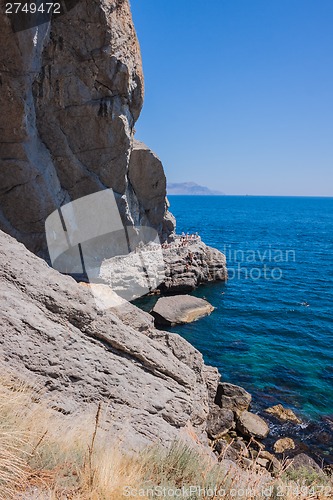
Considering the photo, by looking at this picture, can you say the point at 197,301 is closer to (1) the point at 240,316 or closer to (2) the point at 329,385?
(1) the point at 240,316

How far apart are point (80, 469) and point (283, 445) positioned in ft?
43.1

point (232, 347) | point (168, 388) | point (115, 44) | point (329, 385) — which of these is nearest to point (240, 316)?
point (232, 347)

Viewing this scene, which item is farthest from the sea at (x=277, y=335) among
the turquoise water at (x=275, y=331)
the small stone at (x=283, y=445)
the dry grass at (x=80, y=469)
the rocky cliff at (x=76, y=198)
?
the dry grass at (x=80, y=469)

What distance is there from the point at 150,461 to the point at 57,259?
2498cm

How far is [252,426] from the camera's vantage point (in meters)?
14.8

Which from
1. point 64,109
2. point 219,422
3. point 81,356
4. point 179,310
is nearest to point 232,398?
point 219,422

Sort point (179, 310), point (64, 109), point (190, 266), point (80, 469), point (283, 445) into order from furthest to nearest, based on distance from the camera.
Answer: point (190, 266) < point (179, 310) < point (64, 109) < point (283, 445) < point (80, 469)

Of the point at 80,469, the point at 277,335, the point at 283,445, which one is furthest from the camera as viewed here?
the point at 277,335

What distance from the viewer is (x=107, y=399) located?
707 cm

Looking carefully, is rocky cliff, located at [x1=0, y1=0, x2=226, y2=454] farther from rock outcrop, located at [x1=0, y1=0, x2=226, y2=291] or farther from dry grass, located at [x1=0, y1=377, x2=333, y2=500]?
dry grass, located at [x1=0, y1=377, x2=333, y2=500]

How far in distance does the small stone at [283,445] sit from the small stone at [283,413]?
1471 mm

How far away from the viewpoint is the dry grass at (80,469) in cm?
374

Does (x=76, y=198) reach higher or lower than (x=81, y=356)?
higher

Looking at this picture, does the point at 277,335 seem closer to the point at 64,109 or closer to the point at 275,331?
the point at 275,331
